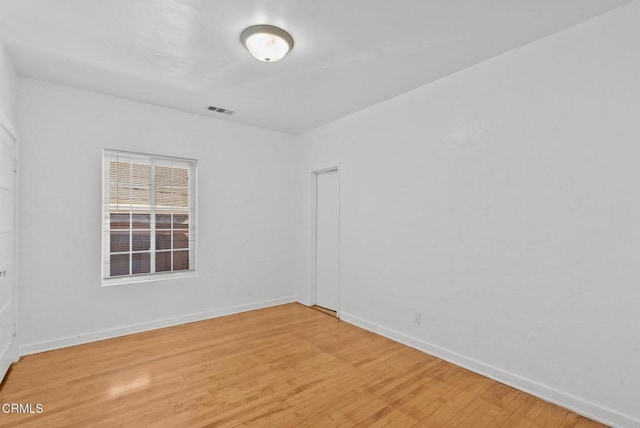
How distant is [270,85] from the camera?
11.5ft

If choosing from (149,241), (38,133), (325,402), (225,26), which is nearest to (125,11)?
(225,26)

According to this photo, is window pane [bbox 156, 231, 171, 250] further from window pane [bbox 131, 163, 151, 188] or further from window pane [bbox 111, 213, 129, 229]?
window pane [bbox 131, 163, 151, 188]

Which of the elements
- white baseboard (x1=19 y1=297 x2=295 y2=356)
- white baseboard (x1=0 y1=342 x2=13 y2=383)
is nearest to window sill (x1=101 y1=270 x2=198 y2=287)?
white baseboard (x1=19 y1=297 x2=295 y2=356)

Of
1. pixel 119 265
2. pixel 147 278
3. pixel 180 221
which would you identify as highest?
pixel 180 221

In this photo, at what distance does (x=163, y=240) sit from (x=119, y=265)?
0.57 m

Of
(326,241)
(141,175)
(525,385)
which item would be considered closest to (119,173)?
(141,175)

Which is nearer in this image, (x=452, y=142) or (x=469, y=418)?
(x=469, y=418)

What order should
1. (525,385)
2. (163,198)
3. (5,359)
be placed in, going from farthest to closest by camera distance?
(163,198), (5,359), (525,385)

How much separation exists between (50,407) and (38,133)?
2.68 meters

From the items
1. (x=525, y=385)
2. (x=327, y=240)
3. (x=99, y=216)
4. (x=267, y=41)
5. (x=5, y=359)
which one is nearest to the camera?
(x=267, y=41)

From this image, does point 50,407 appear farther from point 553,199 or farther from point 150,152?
point 553,199

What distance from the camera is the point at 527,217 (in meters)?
2.66

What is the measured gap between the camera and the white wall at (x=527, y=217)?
2225 mm

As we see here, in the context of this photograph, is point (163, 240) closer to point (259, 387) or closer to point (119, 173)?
point (119, 173)
